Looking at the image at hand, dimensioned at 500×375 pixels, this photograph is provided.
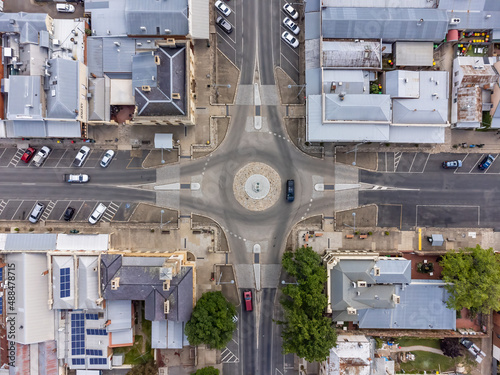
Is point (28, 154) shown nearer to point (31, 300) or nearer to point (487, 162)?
point (31, 300)

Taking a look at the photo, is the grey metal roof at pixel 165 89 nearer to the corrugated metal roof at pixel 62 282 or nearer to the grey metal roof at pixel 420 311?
the corrugated metal roof at pixel 62 282

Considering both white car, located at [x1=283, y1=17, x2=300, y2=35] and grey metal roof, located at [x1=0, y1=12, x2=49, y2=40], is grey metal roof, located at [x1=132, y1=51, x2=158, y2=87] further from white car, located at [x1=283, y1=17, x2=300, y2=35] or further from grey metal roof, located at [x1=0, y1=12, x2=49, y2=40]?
white car, located at [x1=283, y1=17, x2=300, y2=35]

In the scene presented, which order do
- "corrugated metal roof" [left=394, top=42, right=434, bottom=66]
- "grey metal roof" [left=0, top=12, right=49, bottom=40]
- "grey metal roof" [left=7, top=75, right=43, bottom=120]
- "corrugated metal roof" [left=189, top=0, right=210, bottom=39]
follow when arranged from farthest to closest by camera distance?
"corrugated metal roof" [left=394, top=42, right=434, bottom=66] → "corrugated metal roof" [left=189, top=0, right=210, bottom=39] → "grey metal roof" [left=0, top=12, right=49, bottom=40] → "grey metal roof" [left=7, top=75, right=43, bottom=120]

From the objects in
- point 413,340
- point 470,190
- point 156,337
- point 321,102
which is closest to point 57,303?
point 156,337

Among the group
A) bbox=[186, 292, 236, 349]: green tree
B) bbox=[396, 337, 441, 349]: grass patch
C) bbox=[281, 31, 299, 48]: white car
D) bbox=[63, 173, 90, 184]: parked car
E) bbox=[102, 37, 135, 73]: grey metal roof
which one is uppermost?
bbox=[281, 31, 299, 48]: white car

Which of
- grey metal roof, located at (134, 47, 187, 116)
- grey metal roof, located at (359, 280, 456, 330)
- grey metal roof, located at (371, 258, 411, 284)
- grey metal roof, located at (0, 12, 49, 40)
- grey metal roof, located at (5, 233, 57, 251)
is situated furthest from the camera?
grey metal roof, located at (359, 280, 456, 330)

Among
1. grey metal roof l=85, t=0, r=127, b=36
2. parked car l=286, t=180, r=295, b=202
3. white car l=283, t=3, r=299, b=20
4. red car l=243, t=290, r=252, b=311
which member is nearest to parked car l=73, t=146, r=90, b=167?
grey metal roof l=85, t=0, r=127, b=36

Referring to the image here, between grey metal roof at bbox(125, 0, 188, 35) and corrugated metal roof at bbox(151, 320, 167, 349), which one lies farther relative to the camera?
corrugated metal roof at bbox(151, 320, 167, 349)
